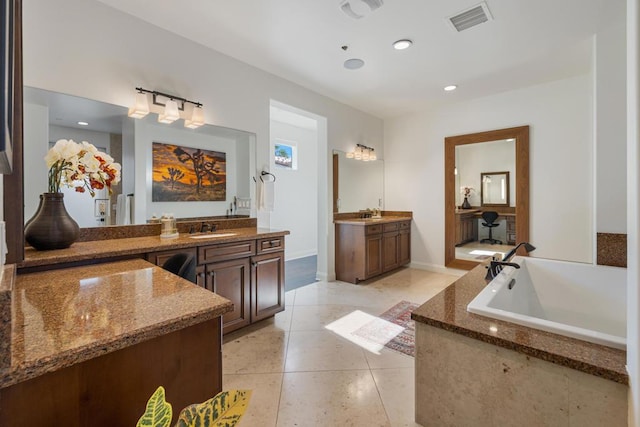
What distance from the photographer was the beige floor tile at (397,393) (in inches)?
61.3

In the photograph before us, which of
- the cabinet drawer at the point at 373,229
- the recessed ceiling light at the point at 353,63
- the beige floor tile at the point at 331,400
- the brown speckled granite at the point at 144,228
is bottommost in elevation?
the beige floor tile at the point at 331,400

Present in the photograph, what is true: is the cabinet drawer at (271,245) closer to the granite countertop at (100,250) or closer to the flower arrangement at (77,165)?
the granite countertop at (100,250)

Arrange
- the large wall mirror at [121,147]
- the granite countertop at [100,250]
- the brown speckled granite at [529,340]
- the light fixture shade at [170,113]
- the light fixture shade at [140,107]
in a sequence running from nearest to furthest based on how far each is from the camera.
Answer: the brown speckled granite at [529,340] < the granite countertop at [100,250] < the large wall mirror at [121,147] < the light fixture shade at [140,107] < the light fixture shade at [170,113]

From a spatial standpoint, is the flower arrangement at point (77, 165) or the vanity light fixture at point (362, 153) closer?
the flower arrangement at point (77, 165)

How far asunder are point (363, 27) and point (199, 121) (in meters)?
1.65

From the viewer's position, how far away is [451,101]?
429cm

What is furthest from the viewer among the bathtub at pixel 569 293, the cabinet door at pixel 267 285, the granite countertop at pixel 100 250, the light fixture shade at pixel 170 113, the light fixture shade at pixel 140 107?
the cabinet door at pixel 267 285

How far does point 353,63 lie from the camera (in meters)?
3.07

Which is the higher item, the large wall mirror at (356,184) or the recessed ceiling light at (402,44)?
the recessed ceiling light at (402,44)

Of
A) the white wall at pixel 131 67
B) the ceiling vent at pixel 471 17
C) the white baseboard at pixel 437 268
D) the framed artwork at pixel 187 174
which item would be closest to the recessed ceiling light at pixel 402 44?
the ceiling vent at pixel 471 17

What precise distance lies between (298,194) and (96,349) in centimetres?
517

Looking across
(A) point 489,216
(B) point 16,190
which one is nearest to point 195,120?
(B) point 16,190

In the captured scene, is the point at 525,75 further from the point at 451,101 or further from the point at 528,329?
the point at 528,329

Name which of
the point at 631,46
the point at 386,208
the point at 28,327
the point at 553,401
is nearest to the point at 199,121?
the point at 28,327
